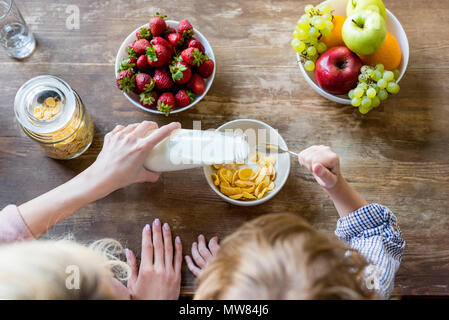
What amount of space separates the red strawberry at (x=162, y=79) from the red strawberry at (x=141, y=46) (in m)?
0.05

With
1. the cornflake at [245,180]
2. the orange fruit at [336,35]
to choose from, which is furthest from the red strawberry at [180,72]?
the orange fruit at [336,35]

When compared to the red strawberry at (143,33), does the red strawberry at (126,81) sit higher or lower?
lower

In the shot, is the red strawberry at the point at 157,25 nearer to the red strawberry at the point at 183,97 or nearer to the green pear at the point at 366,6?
the red strawberry at the point at 183,97

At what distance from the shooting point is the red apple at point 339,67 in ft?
2.85

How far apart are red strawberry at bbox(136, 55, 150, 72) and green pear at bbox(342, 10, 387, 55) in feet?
1.42

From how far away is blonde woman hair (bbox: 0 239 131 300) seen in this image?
0.61m

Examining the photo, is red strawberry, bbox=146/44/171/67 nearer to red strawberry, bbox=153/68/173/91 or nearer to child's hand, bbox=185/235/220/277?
red strawberry, bbox=153/68/173/91

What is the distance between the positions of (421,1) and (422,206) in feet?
1.66

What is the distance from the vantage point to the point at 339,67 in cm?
88

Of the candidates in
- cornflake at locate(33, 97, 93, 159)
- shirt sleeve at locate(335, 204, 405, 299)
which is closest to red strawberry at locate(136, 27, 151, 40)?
cornflake at locate(33, 97, 93, 159)

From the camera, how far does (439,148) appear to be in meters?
0.96

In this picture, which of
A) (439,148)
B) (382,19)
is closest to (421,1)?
(382,19)

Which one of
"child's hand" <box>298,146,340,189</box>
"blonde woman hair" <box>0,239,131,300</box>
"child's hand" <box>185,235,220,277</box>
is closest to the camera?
"blonde woman hair" <box>0,239,131,300</box>

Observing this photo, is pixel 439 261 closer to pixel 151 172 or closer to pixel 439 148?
pixel 439 148
